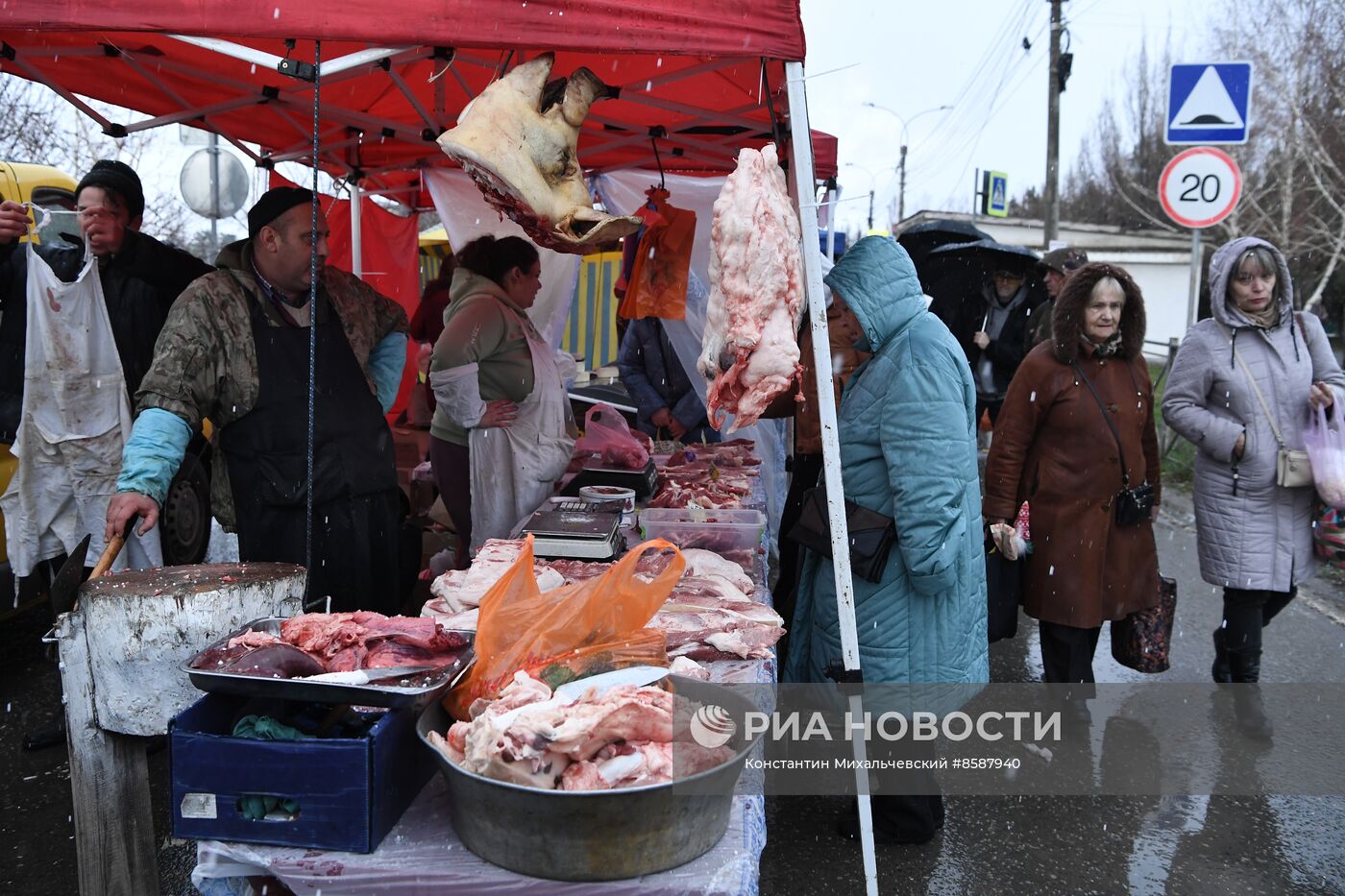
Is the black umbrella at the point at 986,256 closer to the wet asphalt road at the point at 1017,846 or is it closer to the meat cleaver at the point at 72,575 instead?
the wet asphalt road at the point at 1017,846

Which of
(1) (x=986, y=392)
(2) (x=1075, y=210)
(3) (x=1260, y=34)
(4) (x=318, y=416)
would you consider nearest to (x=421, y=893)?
(4) (x=318, y=416)

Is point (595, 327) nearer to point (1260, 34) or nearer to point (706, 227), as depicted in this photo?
point (706, 227)

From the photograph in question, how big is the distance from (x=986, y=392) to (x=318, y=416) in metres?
5.80

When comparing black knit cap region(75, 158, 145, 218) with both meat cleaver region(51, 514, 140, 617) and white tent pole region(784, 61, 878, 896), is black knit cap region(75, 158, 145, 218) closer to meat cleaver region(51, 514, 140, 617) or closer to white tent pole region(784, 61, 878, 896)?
meat cleaver region(51, 514, 140, 617)

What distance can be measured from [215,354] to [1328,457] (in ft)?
14.1

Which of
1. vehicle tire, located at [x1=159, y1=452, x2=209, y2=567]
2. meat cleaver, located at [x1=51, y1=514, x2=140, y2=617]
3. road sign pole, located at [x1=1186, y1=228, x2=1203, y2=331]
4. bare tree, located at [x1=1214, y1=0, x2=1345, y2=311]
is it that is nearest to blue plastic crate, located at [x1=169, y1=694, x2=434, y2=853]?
meat cleaver, located at [x1=51, y1=514, x2=140, y2=617]

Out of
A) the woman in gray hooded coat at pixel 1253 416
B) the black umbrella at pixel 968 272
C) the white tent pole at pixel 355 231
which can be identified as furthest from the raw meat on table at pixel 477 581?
the black umbrella at pixel 968 272

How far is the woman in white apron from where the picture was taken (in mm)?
4465

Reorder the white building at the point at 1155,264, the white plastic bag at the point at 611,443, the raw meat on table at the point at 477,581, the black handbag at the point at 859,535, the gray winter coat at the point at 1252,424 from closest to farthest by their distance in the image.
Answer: the raw meat on table at the point at 477,581 → the black handbag at the point at 859,535 → the gray winter coat at the point at 1252,424 → the white plastic bag at the point at 611,443 → the white building at the point at 1155,264

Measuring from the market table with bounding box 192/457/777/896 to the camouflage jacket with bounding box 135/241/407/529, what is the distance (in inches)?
65.4

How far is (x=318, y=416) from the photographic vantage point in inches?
132

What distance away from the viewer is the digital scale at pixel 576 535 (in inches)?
124

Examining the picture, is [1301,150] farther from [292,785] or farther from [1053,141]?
[292,785]

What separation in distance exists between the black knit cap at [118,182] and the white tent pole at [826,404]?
306 cm
